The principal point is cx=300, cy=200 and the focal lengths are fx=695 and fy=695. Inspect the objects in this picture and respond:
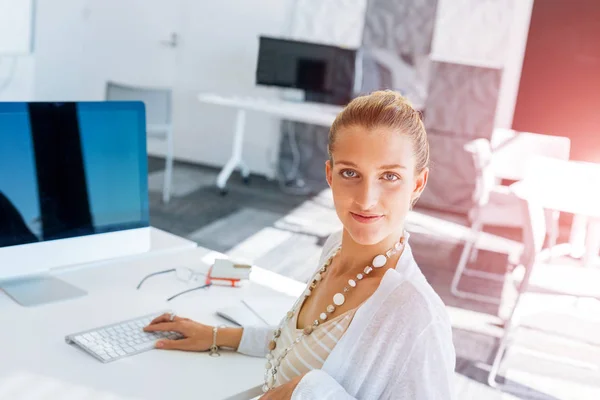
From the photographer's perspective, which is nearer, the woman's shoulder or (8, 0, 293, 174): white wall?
the woman's shoulder

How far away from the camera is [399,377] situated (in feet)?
3.56

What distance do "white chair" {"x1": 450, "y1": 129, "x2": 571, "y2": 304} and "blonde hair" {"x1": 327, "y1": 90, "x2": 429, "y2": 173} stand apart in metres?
2.83

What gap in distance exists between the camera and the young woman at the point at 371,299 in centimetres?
109

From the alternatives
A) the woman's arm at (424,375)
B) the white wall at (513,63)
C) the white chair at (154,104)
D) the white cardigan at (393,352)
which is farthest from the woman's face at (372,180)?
the white wall at (513,63)

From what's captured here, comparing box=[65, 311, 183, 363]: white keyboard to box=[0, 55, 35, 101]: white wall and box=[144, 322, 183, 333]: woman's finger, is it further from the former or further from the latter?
box=[0, 55, 35, 101]: white wall

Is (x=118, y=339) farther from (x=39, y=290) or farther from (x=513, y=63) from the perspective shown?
(x=513, y=63)

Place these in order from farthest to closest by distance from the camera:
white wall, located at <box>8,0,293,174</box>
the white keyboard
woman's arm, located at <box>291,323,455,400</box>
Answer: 1. white wall, located at <box>8,0,293,174</box>
2. the white keyboard
3. woman's arm, located at <box>291,323,455,400</box>

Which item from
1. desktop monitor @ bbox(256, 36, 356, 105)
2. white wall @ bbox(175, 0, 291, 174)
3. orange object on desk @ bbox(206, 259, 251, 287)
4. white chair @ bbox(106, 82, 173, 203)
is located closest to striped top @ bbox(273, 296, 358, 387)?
orange object on desk @ bbox(206, 259, 251, 287)

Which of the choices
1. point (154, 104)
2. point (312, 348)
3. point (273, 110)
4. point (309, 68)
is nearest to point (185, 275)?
point (312, 348)

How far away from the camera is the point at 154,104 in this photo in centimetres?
Answer: 509

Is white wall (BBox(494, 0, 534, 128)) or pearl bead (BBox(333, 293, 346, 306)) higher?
white wall (BBox(494, 0, 534, 128))

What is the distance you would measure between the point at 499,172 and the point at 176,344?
338cm

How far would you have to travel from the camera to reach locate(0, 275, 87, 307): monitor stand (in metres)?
1.61

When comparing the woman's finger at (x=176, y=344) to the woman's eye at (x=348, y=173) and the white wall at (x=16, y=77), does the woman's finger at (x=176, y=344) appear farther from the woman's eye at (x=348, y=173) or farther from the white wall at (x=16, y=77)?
the white wall at (x=16, y=77)
